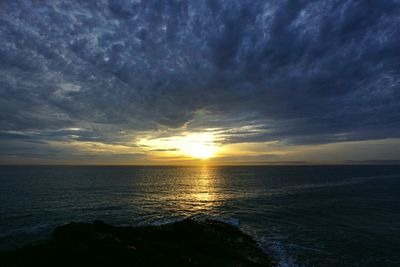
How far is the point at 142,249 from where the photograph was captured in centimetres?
2336

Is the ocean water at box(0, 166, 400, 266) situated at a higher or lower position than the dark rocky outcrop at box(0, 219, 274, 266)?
lower

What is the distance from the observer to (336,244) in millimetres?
31906

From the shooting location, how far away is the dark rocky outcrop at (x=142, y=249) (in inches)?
814

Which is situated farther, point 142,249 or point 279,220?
point 279,220

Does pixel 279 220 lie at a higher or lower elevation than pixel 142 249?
lower

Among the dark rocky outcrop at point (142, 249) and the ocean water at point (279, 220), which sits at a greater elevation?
the dark rocky outcrop at point (142, 249)

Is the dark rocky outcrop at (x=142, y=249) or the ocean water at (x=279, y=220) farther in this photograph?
the ocean water at (x=279, y=220)

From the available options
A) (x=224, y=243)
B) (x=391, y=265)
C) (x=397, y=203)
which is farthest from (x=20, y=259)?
(x=397, y=203)

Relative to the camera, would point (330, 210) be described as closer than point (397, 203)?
Yes

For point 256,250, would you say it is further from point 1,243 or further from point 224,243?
point 1,243

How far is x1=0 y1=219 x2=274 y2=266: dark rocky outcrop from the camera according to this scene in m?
20.7

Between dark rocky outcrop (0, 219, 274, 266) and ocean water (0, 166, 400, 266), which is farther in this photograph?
ocean water (0, 166, 400, 266)

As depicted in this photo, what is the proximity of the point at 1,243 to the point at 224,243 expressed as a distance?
94.2 ft

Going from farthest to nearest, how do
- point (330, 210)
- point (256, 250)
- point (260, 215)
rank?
point (330, 210) → point (260, 215) → point (256, 250)
